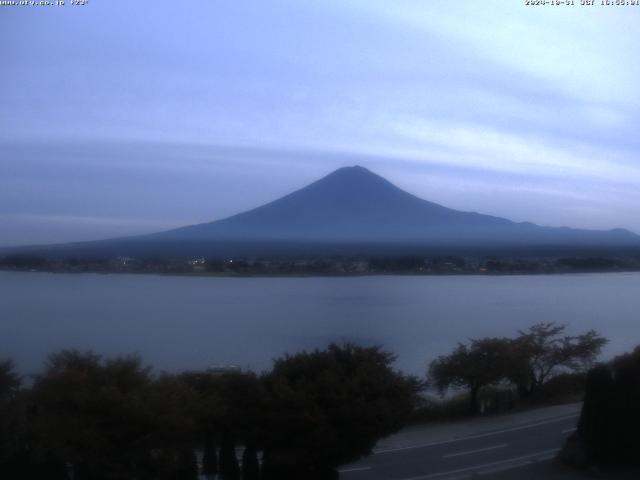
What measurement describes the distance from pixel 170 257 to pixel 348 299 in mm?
8700

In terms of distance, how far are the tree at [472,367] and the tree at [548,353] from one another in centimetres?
54

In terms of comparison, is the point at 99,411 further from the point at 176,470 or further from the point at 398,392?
the point at 398,392

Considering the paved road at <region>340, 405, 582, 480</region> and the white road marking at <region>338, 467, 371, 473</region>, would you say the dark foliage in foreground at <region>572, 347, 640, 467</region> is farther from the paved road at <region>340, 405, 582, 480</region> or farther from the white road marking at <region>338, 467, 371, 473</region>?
the white road marking at <region>338, 467, 371, 473</region>

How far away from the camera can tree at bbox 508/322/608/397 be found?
59.0 feet

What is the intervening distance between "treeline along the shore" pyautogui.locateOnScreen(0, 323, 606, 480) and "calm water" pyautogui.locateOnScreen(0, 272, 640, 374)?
15.8 feet

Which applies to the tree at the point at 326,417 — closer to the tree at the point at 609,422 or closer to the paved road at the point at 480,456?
the paved road at the point at 480,456

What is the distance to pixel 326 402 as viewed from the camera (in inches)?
372

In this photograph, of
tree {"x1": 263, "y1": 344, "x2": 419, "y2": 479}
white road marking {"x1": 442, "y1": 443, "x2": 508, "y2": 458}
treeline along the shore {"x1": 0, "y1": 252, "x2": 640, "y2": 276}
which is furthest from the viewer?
treeline along the shore {"x1": 0, "y1": 252, "x2": 640, "y2": 276}

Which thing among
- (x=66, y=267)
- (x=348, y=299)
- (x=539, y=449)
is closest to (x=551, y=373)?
(x=539, y=449)

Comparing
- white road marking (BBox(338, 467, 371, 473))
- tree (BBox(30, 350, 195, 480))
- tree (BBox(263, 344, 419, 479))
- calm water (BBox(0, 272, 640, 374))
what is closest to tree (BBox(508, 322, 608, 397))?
Result: calm water (BBox(0, 272, 640, 374))

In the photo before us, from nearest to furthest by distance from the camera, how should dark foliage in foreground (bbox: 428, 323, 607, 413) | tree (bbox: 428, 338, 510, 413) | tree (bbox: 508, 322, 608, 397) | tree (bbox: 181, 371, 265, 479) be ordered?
tree (bbox: 181, 371, 265, 479)
tree (bbox: 428, 338, 510, 413)
dark foliage in foreground (bbox: 428, 323, 607, 413)
tree (bbox: 508, 322, 608, 397)

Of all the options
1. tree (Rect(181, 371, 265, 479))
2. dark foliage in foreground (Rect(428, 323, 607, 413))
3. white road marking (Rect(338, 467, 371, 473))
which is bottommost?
white road marking (Rect(338, 467, 371, 473))

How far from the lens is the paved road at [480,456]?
10625 mm

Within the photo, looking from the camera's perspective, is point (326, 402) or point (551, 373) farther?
point (551, 373)
